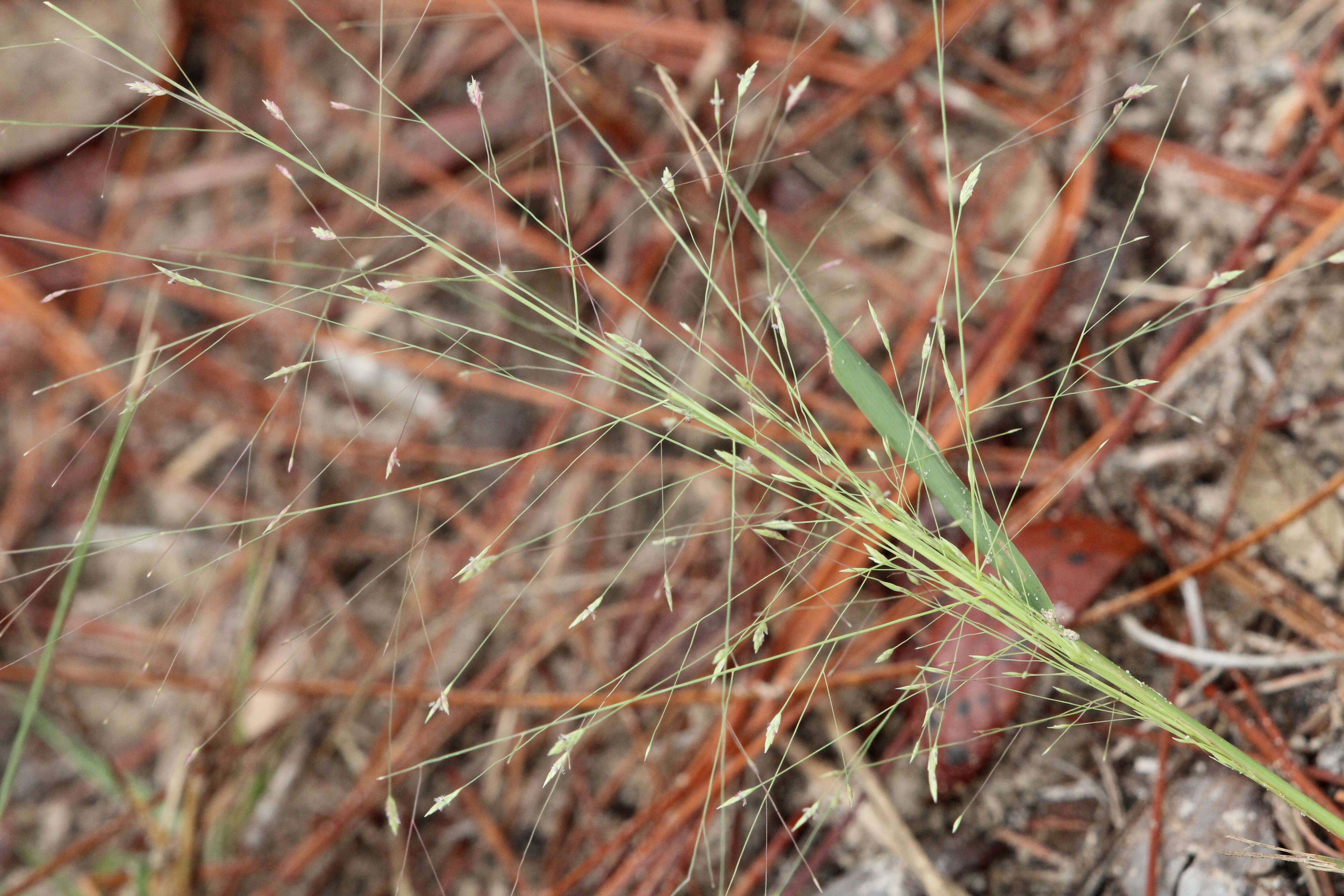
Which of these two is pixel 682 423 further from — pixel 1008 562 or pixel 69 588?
pixel 69 588

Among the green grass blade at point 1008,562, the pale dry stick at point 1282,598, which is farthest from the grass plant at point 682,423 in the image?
the pale dry stick at point 1282,598

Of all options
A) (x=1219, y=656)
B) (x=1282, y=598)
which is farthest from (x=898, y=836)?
(x=1282, y=598)

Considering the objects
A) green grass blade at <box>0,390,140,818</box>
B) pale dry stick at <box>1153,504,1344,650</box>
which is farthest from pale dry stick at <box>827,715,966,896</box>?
green grass blade at <box>0,390,140,818</box>

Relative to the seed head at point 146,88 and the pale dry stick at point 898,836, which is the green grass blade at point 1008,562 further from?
the seed head at point 146,88

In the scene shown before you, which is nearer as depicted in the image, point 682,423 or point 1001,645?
point 682,423

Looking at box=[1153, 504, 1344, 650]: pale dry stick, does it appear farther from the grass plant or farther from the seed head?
the seed head
